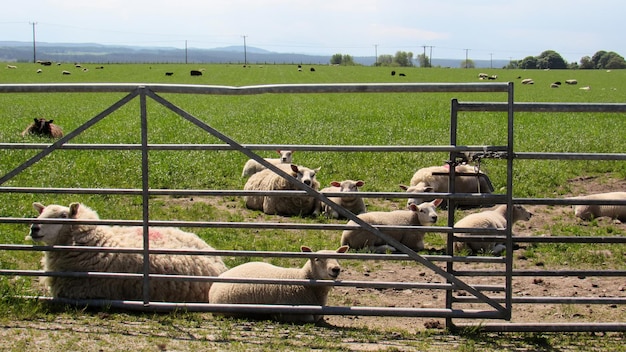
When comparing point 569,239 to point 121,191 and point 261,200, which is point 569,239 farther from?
point 261,200

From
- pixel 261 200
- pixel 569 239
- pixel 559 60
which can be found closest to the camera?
pixel 569 239

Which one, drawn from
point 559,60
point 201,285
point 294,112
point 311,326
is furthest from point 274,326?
point 559,60

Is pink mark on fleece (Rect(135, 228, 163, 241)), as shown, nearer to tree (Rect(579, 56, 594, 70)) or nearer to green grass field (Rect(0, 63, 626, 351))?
green grass field (Rect(0, 63, 626, 351))

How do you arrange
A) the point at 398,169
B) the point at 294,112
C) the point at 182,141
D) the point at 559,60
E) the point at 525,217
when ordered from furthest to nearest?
1. the point at 559,60
2. the point at 294,112
3. the point at 182,141
4. the point at 398,169
5. the point at 525,217

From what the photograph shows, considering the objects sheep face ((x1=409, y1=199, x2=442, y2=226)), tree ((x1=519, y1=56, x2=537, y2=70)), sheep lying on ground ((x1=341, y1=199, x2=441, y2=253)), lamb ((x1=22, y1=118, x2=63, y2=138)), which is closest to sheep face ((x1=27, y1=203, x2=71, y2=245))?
sheep lying on ground ((x1=341, y1=199, x2=441, y2=253))

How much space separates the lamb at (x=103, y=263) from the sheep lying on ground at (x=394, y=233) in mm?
2887

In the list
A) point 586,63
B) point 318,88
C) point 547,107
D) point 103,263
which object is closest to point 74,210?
point 103,263

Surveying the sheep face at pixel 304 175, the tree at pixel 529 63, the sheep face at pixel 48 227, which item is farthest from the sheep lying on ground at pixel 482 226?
the tree at pixel 529 63

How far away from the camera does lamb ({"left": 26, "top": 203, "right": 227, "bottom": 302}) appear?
6.55 meters

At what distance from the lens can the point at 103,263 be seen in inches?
260

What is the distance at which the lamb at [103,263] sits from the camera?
655 cm

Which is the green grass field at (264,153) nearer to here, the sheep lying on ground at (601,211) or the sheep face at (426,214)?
the sheep lying on ground at (601,211)

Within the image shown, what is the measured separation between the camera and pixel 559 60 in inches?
5635

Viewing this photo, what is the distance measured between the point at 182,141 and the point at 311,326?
12.9 meters
